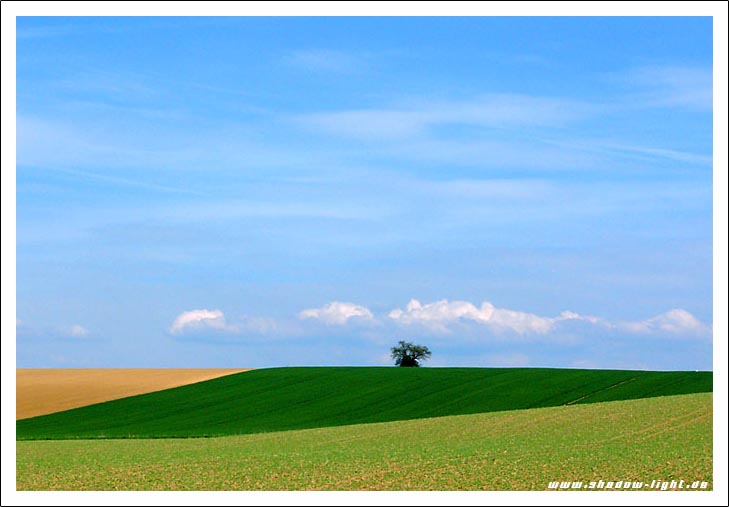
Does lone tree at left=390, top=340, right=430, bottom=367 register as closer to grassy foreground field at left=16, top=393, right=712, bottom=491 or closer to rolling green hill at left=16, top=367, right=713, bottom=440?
rolling green hill at left=16, top=367, right=713, bottom=440

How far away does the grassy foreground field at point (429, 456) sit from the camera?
20.5 m

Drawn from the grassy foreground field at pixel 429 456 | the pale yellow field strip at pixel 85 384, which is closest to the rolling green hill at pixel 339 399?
the pale yellow field strip at pixel 85 384

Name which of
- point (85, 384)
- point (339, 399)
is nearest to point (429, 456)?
point (339, 399)

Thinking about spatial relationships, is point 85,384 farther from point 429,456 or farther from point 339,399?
point 429,456

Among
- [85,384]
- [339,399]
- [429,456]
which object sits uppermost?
[429,456]

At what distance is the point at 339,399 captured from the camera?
175ft

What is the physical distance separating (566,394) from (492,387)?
4912 millimetres

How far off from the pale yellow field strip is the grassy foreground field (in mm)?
23120

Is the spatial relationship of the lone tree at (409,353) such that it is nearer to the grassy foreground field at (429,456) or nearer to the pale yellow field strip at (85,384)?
the pale yellow field strip at (85,384)

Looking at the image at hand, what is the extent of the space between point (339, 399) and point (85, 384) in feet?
70.5

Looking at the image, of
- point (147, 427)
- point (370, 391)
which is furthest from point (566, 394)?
point (147, 427)

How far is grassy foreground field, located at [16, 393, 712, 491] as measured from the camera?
67.4 ft

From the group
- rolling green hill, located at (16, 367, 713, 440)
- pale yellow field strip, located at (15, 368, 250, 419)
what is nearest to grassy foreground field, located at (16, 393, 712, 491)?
rolling green hill, located at (16, 367, 713, 440)

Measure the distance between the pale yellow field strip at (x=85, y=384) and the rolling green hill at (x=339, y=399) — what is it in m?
2.34
